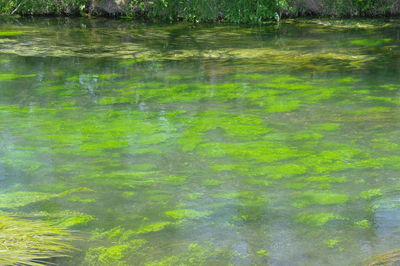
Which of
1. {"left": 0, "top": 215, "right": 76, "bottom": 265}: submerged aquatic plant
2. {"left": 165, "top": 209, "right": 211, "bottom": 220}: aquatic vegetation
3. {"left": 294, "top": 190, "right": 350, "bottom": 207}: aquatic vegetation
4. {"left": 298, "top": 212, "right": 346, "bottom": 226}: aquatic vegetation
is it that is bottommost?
{"left": 298, "top": 212, "right": 346, "bottom": 226}: aquatic vegetation

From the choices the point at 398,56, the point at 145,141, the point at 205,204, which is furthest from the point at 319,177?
the point at 398,56

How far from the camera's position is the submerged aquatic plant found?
2609 mm

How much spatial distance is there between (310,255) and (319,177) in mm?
1256

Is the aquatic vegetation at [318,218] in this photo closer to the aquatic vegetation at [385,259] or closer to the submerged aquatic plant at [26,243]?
the aquatic vegetation at [385,259]

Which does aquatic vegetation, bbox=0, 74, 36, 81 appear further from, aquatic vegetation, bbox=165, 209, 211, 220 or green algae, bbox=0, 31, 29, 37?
aquatic vegetation, bbox=165, 209, 211, 220

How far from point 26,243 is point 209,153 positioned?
2.43 m

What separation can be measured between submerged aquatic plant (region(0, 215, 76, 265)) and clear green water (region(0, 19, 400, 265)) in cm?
23

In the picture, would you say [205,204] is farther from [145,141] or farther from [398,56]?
[398,56]

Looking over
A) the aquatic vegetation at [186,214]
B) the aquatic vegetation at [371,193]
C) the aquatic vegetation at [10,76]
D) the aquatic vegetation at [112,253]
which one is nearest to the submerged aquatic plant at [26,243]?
the aquatic vegetation at [112,253]

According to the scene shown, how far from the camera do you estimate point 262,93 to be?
7090 mm

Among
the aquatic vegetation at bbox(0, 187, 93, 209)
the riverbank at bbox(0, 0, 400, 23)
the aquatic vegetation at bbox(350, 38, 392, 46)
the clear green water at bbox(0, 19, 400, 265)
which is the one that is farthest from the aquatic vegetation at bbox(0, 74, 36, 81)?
the riverbank at bbox(0, 0, 400, 23)

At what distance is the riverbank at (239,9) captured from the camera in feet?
45.1

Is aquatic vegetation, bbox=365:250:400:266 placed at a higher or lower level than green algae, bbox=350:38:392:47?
lower

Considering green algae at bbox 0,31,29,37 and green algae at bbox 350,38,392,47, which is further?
green algae at bbox 0,31,29,37
